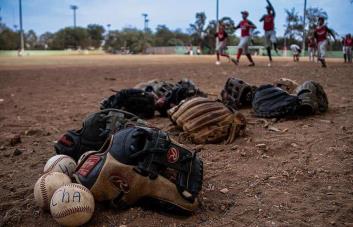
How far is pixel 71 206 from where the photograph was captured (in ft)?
7.61

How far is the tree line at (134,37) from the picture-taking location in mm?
74500

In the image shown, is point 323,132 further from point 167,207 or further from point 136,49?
point 136,49

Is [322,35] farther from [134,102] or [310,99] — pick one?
[134,102]

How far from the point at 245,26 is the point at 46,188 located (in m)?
14.3

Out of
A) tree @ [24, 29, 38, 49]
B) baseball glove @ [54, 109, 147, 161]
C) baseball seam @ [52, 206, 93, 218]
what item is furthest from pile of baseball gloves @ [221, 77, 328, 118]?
tree @ [24, 29, 38, 49]

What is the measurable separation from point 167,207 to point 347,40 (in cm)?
2458

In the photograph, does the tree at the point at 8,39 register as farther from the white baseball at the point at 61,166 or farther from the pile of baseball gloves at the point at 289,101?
the white baseball at the point at 61,166

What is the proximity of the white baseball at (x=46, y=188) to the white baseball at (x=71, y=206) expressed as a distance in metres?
0.17

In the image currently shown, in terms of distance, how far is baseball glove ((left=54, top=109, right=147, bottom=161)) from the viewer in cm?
341

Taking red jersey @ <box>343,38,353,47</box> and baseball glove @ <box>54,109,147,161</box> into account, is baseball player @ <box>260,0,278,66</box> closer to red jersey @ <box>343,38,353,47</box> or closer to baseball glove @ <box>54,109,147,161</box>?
red jersey @ <box>343,38,353,47</box>

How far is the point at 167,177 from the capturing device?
2.61m

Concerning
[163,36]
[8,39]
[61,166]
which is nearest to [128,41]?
[163,36]

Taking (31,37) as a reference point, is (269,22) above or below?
below

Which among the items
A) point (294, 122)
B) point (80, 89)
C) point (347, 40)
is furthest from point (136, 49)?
point (294, 122)
